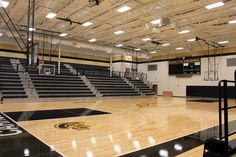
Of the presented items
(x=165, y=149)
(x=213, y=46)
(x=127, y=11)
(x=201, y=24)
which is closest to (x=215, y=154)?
(x=165, y=149)

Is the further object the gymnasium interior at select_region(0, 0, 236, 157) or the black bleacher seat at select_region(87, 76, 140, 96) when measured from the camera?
the black bleacher seat at select_region(87, 76, 140, 96)

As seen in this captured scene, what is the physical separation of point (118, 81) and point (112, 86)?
1.94 m

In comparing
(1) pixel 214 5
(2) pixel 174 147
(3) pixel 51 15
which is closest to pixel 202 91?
(1) pixel 214 5

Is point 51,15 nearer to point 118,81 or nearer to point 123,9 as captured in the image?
point 123,9

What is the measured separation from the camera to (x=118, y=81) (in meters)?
20.3

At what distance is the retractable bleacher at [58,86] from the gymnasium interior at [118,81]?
73 mm

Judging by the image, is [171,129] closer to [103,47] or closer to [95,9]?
[95,9]

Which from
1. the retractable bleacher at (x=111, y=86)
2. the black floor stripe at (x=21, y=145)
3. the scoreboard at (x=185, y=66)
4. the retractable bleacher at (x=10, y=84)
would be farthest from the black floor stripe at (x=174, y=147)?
the scoreboard at (x=185, y=66)

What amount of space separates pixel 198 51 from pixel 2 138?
64.3 ft

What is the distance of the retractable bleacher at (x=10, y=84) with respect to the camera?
12.3m

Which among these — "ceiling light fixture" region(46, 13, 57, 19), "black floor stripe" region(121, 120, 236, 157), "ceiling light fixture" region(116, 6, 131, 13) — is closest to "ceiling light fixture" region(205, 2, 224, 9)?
"ceiling light fixture" region(116, 6, 131, 13)

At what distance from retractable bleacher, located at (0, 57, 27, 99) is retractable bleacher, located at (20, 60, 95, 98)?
1.01 metres

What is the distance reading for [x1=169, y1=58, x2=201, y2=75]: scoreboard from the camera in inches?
802

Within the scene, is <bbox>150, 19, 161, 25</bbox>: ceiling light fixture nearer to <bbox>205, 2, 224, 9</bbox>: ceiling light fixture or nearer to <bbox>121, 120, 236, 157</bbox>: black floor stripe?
<bbox>205, 2, 224, 9</bbox>: ceiling light fixture
